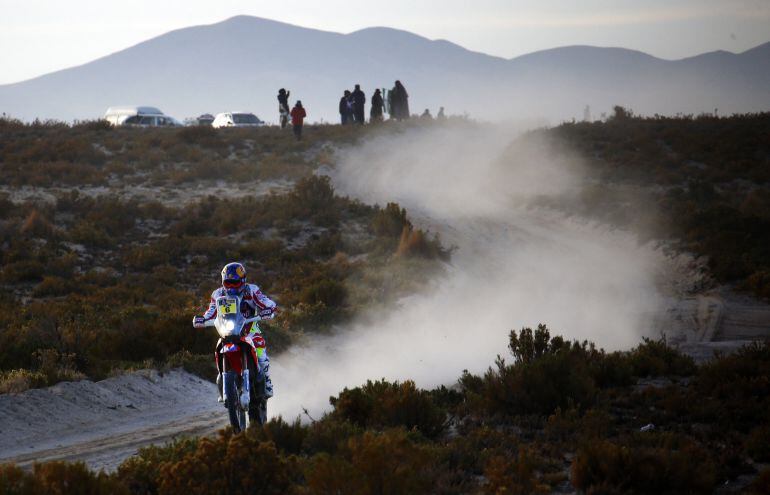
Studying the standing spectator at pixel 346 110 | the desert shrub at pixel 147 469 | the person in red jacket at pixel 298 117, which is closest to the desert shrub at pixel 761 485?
Answer: the desert shrub at pixel 147 469

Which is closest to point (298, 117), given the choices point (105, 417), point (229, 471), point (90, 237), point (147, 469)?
point (90, 237)

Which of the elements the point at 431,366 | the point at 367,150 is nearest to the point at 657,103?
the point at 367,150

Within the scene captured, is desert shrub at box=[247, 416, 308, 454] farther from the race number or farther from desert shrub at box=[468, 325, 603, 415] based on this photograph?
desert shrub at box=[468, 325, 603, 415]

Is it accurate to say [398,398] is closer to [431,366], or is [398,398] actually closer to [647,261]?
[431,366]

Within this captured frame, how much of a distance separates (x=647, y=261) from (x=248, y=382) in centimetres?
2049

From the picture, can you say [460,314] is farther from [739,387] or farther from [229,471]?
[229,471]

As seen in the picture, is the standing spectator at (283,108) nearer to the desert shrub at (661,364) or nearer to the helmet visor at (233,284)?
the desert shrub at (661,364)

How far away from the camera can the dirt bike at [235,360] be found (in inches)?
420

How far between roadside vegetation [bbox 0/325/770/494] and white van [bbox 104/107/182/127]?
50.5 meters

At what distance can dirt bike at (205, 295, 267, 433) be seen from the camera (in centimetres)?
1066

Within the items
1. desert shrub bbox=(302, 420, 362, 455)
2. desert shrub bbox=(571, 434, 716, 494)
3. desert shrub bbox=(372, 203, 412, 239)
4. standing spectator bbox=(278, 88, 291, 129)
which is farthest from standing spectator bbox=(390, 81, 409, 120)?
desert shrub bbox=(571, 434, 716, 494)

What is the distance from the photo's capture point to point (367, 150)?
45.9m

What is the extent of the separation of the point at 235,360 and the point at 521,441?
339 cm

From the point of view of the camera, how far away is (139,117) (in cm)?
6078
